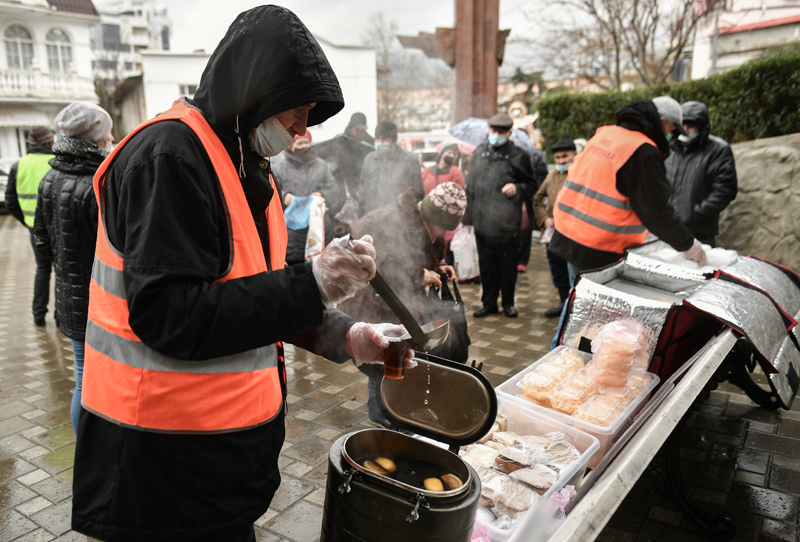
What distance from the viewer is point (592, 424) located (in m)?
2.47

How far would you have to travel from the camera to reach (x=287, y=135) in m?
1.46

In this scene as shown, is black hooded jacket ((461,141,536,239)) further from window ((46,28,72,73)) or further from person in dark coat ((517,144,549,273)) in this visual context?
window ((46,28,72,73))

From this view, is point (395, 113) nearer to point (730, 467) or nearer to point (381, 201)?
point (381, 201)

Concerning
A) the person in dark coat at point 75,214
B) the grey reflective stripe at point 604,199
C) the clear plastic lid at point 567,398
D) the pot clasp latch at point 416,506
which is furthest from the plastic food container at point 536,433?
the person in dark coat at point 75,214

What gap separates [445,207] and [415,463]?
1885 millimetres

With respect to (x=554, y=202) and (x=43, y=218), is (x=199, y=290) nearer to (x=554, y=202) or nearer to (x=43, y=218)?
(x=43, y=218)

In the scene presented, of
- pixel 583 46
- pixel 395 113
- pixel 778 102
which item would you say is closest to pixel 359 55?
pixel 395 113

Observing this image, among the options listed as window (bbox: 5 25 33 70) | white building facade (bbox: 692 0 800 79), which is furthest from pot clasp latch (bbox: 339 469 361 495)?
window (bbox: 5 25 33 70)

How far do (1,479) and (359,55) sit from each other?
6660mm

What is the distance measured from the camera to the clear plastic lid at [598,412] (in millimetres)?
2516

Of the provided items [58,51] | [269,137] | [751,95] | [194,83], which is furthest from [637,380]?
[58,51]

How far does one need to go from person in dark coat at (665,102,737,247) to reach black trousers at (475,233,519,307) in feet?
5.58

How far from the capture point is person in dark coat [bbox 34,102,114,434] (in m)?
2.91

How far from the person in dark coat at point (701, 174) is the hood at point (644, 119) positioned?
5.20 ft
